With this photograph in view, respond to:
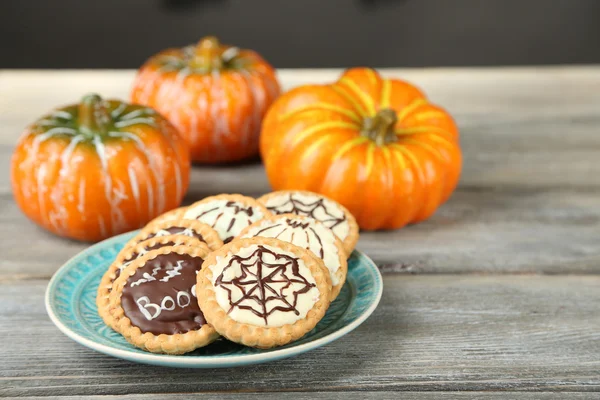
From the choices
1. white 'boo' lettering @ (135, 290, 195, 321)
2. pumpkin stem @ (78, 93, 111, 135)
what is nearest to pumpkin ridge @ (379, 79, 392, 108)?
pumpkin stem @ (78, 93, 111, 135)

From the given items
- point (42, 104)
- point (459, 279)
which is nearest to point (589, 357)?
point (459, 279)

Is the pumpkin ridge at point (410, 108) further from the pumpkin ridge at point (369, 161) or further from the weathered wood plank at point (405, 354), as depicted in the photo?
the weathered wood plank at point (405, 354)

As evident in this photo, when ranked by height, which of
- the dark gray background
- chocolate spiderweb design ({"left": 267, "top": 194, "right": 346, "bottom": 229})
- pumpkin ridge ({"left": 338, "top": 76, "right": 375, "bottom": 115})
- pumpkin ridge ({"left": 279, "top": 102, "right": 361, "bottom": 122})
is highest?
pumpkin ridge ({"left": 338, "top": 76, "right": 375, "bottom": 115})

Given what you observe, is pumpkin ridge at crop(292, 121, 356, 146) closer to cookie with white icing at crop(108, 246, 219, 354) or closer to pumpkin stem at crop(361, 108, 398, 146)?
pumpkin stem at crop(361, 108, 398, 146)

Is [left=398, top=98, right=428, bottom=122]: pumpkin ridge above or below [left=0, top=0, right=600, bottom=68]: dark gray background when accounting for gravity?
above

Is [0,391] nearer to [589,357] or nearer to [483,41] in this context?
[589,357]

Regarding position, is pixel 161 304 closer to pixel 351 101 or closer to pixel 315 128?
pixel 315 128

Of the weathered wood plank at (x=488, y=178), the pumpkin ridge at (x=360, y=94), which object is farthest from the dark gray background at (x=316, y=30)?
the pumpkin ridge at (x=360, y=94)
